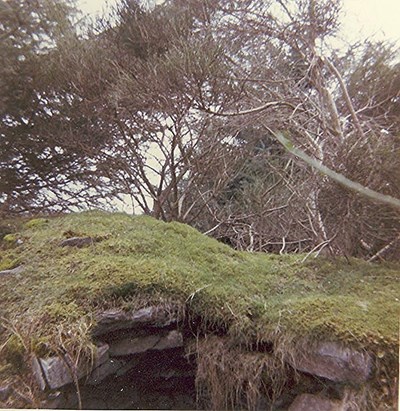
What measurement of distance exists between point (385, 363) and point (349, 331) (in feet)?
0.29

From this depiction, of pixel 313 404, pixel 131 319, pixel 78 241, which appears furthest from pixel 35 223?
pixel 313 404

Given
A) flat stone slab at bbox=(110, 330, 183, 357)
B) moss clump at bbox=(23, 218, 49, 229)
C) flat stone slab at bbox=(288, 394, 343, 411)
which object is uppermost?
moss clump at bbox=(23, 218, 49, 229)

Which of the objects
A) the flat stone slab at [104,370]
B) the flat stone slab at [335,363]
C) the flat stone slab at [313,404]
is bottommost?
the flat stone slab at [313,404]

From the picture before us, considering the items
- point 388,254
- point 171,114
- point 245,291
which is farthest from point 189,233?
point 388,254

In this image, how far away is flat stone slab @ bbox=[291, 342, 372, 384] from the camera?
0.79m

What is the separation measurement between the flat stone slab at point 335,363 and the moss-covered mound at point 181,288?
2 cm

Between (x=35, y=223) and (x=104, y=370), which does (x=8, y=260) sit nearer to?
(x=35, y=223)

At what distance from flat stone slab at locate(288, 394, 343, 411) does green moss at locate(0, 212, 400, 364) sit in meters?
0.13

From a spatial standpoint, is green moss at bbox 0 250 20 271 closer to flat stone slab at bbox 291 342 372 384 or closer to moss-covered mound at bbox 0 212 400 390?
moss-covered mound at bbox 0 212 400 390

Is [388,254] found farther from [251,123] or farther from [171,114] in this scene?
[171,114]

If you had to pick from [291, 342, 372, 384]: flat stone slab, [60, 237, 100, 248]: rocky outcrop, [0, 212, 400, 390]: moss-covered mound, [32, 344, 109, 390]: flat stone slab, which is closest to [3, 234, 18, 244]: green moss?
[0, 212, 400, 390]: moss-covered mound

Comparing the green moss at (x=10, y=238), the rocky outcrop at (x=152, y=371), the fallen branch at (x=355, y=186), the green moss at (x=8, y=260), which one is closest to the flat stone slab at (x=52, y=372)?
the rocky outcrop at (x=152, y=371)

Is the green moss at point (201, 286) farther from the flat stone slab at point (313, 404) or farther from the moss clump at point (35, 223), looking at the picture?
the flat stone slab at point (313, 404)

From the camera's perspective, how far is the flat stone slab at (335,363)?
79 centimetres
